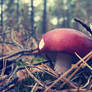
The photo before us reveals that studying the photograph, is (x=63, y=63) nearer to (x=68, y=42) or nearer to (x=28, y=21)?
(x=68, y=42)

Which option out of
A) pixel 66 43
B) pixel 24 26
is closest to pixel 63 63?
pixel 66 43

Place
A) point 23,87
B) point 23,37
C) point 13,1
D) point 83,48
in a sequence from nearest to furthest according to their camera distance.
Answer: point 23,87, point 83,48, point 23,37, point 13,1

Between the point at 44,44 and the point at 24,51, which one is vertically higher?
the point at 44,44

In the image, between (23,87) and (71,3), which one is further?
(71,3)

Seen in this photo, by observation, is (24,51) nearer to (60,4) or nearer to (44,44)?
(44,44)

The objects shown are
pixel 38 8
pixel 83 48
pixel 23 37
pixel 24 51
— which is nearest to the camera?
pixel 83 48

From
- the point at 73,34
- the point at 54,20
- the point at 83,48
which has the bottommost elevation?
the point at 54,20

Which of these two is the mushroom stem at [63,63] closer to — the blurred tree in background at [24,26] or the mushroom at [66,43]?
the mushroom at [66,43]

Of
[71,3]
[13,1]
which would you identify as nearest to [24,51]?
[13,1]

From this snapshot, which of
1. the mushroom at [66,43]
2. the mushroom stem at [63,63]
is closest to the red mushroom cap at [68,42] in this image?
the mushroom at [66,43]
